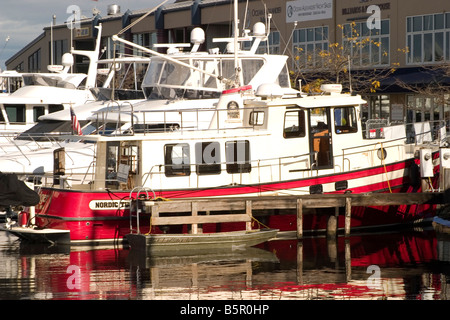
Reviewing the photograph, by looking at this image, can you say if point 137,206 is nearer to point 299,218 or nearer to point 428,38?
point 299,218

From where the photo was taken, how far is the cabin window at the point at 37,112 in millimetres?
38062

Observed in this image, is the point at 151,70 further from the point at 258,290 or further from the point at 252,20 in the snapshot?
the point at 252,20

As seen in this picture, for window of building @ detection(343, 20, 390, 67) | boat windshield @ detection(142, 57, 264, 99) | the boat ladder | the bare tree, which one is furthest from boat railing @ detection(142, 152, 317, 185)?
window of building @ detection(343, 20, 390, 67)

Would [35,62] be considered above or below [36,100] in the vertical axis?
above

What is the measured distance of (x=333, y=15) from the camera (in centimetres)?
5112

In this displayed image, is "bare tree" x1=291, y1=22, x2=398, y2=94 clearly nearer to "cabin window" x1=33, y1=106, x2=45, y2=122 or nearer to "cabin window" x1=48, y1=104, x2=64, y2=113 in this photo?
"cabin window" x1=48, y1=104, x2=64, y2=113

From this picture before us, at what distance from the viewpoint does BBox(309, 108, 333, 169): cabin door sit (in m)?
24.2

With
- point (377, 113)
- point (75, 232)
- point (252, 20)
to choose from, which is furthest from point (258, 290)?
point (252, 20)

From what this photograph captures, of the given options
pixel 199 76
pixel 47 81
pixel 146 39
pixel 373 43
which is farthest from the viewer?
pixel 146 39

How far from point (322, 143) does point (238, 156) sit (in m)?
2.51

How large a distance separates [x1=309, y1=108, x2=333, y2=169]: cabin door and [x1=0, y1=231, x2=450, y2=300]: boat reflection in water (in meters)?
2.20

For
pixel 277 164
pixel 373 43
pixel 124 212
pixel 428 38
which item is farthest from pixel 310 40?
pixel 124 212

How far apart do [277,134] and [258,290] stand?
754 centimetres

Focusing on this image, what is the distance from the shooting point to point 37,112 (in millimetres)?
38156
